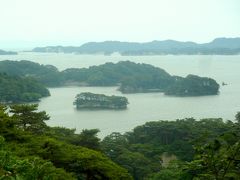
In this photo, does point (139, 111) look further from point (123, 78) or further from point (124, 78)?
point (123, 78)

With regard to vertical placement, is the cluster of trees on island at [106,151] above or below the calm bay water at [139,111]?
above

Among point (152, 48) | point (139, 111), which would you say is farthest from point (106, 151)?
point (152, 48)

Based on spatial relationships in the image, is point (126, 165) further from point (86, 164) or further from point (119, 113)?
point (119, 113)

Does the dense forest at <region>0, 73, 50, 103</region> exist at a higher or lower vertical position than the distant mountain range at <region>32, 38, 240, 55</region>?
lower

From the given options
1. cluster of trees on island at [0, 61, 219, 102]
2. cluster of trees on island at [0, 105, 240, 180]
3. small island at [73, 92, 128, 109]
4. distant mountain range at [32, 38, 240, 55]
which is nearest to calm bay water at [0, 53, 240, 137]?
small island at [73, 92, 128, 109]

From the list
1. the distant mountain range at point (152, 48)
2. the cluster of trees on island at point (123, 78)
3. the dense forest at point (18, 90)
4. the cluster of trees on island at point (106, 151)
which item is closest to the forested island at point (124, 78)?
the cluster of trees on island at point (123, 78)

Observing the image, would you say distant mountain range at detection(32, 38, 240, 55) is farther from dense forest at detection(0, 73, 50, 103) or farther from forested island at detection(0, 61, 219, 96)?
dense forest at detection(0, 73, 50, 103)

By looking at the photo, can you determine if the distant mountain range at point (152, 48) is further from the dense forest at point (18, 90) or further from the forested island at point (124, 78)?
the dense forest at point (18, 90)

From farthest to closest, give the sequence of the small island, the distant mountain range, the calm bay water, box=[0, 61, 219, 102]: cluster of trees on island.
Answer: the distant mountain range
box=[0, 61, 219, 102]: cluster of trees on island
the small island
the calm bay water
